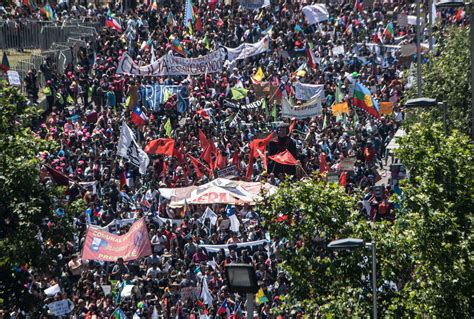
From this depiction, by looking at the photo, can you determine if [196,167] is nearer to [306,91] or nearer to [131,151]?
[131,151]

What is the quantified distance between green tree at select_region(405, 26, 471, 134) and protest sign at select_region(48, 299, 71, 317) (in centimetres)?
995

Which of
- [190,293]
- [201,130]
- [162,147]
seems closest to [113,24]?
[201,130]

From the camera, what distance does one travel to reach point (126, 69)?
48094 mm

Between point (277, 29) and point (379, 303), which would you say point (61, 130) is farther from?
point (379, 303)

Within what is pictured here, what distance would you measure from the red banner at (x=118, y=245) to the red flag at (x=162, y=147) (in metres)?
6.68

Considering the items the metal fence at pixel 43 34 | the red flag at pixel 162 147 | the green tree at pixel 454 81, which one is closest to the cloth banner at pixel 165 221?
the red flag at pixel 162 147

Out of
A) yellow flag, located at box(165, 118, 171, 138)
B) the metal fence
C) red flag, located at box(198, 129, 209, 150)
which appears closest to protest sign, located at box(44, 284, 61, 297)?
red flag, located at box(198, 129, 209, 150)

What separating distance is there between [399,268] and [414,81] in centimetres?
1937

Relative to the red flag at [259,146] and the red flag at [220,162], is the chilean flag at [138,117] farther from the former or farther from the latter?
the red flag at [259,146]

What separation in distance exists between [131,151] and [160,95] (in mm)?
7036

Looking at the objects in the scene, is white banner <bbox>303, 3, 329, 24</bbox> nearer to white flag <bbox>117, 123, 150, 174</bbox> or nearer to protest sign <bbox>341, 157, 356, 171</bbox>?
protest sign <bbox>341, 157, 356, 171</bbox>

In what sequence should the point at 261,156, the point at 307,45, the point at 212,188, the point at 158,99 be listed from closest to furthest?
the point at 212,188, the point at 261,156, the point at 158,99, the point at 307,45

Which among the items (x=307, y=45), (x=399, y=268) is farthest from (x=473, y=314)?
(x=307, y=45)

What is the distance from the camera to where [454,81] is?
121 feet
